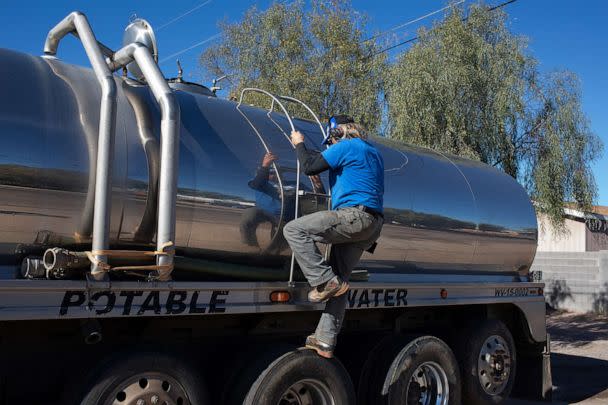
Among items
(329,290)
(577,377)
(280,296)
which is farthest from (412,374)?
(577,377)

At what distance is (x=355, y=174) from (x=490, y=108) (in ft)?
33.2

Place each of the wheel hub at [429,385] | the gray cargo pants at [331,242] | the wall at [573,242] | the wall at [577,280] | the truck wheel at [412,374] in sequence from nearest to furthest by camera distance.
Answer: the gray cargo pants at [331,242], the truck wheel at [412,374], the wheel hub at [429,385], the wall at [577,280], the wall at [573,242]

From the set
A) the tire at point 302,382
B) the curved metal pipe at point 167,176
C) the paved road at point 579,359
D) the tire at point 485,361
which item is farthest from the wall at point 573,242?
the curved metal pipe at point 167,176

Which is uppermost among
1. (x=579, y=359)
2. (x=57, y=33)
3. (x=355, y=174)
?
(x=57, y=33)

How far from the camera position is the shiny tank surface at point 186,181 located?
156 inches

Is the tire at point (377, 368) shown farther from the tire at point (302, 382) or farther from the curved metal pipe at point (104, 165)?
the curved metal pipe at point (104, 165)

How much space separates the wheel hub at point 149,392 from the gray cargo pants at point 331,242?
1.17m

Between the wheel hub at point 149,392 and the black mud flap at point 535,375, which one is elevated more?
the wheel hub at point 149,392

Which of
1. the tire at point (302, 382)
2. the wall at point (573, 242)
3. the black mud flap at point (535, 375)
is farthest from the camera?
the wall at point (573, 242)

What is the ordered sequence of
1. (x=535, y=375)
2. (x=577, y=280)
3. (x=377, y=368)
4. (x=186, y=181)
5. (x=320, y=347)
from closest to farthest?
(x=186, y=181)
(x=320, y=347)
(x=377, y=368)
(x=535, y=375)
(x=577, y=280)

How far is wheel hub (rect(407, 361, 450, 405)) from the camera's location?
20.9 ft

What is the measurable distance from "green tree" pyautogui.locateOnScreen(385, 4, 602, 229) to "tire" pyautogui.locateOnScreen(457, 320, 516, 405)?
6.56m

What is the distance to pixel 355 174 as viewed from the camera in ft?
17.1

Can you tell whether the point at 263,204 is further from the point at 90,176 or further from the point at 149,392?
the point at 149,392
